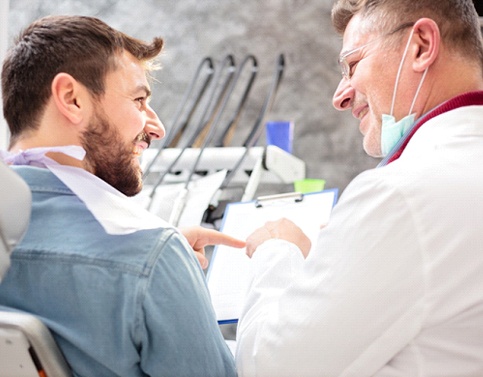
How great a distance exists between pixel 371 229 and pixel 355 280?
0.09m

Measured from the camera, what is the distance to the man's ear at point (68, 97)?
4.39ft

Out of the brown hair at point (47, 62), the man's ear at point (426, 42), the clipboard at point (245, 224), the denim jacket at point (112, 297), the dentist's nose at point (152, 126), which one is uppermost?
the man's ear at point (426, 42)

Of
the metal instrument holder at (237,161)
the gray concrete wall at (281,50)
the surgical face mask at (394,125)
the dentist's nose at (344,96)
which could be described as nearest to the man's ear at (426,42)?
the surgical face mask at (394,125)

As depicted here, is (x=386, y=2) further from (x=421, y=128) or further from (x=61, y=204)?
(x=61, y=204)

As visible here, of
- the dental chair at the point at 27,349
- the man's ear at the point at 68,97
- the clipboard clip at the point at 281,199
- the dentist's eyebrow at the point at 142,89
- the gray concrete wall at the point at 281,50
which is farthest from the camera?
the gray concrete wall at the point at 281,50

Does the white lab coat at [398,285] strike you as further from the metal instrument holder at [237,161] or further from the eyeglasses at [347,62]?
the metal instrument holder at [237,161]

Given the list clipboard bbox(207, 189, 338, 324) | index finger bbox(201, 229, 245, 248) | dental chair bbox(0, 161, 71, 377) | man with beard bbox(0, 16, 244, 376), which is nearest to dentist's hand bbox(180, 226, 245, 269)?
index finger bbox(201, 229, 245, 248)

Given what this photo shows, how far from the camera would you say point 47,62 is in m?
1.38

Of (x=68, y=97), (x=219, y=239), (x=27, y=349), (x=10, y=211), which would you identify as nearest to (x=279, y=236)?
(x=219, y=239)

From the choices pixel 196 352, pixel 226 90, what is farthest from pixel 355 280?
pixel 226 90

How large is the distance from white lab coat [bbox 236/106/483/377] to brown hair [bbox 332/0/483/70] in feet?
1.22

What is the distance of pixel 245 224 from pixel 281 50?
1.81m

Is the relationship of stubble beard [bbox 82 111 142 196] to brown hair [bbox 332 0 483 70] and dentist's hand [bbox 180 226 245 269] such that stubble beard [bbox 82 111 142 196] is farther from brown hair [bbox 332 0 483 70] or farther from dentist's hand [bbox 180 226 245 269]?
brown hair [bbox 332 0 483 70]

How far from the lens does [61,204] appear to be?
1.24m
